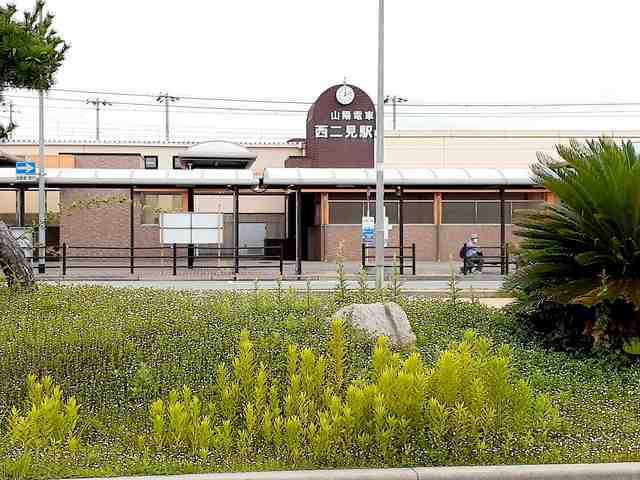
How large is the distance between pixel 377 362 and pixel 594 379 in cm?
279

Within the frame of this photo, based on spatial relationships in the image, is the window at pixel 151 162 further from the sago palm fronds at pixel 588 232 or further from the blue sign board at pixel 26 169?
the sago palm fronds at pixel 588 232

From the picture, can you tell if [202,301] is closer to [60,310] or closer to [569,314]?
[60,310]

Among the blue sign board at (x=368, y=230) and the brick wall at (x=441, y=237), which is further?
the brick wall at (x=441, y=237)

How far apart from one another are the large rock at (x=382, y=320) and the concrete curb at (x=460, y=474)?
3.31 meters

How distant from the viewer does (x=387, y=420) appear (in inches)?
Result: 259

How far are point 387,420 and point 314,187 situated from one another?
2989 centimetres

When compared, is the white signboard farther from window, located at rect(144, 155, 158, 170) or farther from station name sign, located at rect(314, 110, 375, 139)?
window, located at rect(144, 155, 158, 170)

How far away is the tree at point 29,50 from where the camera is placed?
1098cm

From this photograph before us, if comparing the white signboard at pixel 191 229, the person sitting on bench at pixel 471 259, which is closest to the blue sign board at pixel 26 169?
the white signboard at pixel 191 229

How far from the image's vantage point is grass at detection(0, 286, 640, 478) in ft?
21.5

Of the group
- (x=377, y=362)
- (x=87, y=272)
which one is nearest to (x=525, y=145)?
(x=87, y=272)

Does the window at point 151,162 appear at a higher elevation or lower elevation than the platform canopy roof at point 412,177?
higher

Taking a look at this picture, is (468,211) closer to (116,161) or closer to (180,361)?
(116,161)

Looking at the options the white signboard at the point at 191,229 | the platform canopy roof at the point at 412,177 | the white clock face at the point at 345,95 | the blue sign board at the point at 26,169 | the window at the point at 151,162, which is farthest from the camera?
the window at the point at 151,162
